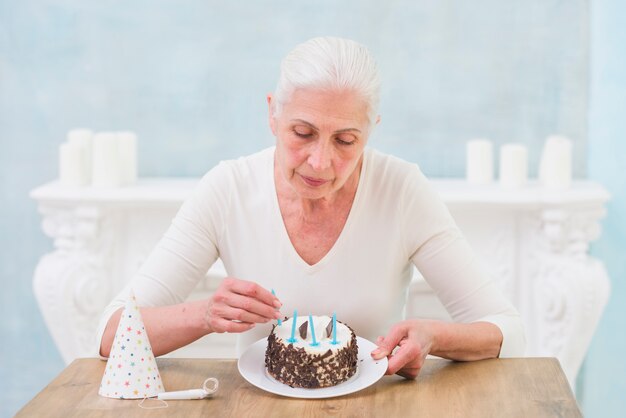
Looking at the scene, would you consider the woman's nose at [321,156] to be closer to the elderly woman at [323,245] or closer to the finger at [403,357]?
the elderly woman at [323,245]

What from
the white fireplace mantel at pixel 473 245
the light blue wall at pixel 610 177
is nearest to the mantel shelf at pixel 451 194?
the white fireplace mantel at pixel 473 245

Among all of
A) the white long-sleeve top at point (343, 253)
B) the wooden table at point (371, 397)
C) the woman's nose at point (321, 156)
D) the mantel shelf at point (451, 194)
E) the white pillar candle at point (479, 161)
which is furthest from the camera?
the white pillar candle at point (479, 161)

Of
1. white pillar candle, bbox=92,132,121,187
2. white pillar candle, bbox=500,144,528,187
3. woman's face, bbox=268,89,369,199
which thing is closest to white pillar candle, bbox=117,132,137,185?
white pillar candle, bbox=92,132,121,187

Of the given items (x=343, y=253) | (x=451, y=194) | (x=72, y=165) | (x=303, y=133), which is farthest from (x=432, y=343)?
(x=72, y=165)

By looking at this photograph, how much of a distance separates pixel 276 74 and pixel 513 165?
0.88 m

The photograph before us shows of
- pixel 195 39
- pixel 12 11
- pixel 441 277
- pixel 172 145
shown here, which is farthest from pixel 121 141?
pixel 441 277

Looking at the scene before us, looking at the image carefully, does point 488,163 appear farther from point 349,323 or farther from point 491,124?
point 349,323

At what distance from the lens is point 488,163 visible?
10.1ft

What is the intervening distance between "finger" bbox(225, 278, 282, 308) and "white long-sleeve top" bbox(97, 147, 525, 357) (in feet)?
1.23

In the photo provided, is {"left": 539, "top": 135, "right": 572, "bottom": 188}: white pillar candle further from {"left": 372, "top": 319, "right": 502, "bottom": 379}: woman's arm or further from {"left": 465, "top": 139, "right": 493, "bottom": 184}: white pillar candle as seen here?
{"left": 372, "top": 319, "right": 502, "bottom": 379}: woman's arm

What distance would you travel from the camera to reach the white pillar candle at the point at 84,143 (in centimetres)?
307

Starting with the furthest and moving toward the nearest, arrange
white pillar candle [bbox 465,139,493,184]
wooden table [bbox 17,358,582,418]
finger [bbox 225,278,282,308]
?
white pillar candle [bbox 465,139,493,184]
finger [bbox 225,278,282,308]
wooden table [bbox 17,358,582,418]

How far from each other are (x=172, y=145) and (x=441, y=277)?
60.9 inches

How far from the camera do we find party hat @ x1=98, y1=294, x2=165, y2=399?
1.54 meters
